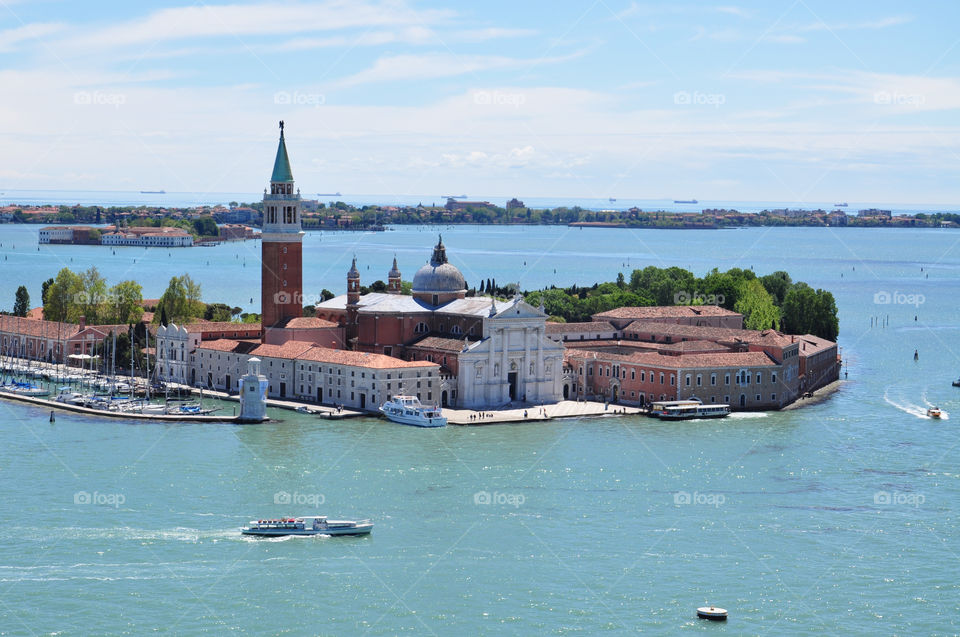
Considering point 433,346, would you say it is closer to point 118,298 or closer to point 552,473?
point 552,473

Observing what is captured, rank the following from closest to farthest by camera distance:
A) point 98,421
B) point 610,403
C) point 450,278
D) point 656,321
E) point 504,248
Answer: point 98,421 → point 610,403 → point 450,278 → point 656,321 → point 504,248

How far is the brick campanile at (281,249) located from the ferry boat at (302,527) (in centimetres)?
2147

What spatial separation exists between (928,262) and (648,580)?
137 meters

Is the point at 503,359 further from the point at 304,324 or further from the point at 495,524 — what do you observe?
the point at 495,524

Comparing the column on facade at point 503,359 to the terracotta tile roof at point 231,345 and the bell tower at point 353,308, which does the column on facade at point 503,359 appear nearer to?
the bell tower at point 353,308

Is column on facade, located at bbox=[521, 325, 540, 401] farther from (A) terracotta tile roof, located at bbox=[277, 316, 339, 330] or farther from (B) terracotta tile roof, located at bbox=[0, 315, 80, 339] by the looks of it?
(B) terracotta tile roof, located at bbox=[0, 315, 80, 339]

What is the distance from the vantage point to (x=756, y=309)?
59719 mm

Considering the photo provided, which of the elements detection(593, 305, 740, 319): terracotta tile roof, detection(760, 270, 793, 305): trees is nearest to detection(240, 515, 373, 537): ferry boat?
detection(593, 305, 740, 319): terracotta tile roof

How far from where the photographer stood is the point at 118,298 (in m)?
58.3

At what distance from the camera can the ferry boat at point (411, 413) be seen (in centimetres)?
4047

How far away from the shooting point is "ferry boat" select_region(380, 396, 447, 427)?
4047 centimetres

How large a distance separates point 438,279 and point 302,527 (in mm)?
21695

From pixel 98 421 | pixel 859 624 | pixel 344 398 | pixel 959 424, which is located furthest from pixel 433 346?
pixel 859 624

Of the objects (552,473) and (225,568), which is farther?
(552,473)
